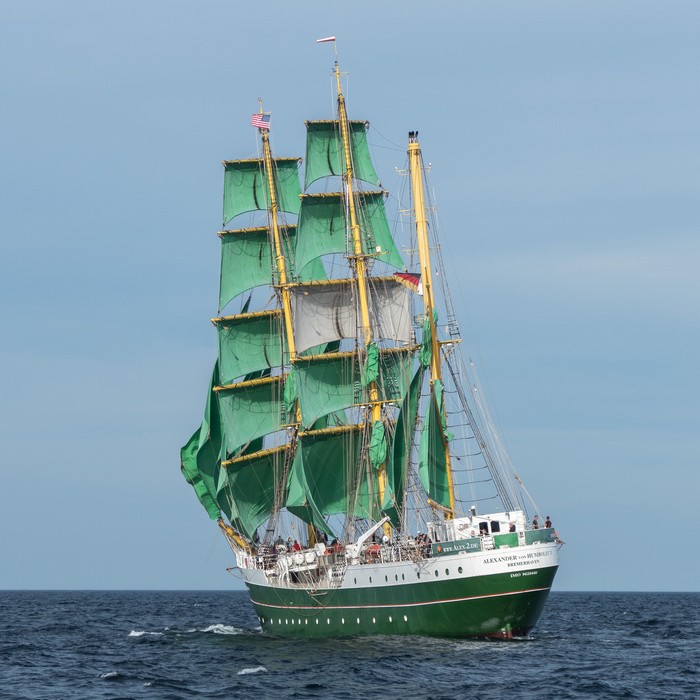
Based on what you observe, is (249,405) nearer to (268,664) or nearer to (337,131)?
(337,131)

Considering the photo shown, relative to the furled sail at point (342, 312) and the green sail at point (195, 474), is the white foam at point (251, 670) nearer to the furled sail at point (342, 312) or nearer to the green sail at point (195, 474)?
the furled sail at point (342, 312)

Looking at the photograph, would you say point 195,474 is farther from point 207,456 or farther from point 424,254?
point 424,254

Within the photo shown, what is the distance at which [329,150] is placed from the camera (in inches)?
3159

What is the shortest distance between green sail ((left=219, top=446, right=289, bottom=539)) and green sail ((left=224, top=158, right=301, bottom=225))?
16.3 metres

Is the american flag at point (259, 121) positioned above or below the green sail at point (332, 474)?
above

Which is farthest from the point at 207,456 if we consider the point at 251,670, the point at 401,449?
the point at 251,670

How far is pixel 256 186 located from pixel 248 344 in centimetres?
1049

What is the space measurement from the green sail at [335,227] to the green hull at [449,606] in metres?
20.0

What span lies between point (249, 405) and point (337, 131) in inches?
743

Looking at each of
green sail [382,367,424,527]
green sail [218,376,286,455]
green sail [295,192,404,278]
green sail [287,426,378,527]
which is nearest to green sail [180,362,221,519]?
green sail [218,376,286,455]

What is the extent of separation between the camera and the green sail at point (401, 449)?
69062 mm

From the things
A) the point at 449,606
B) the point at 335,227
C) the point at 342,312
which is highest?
the point at 335,227

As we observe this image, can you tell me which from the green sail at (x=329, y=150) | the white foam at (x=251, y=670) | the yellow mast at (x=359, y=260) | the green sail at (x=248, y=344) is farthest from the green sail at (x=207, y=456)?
the white foam at (x=251, y=670)

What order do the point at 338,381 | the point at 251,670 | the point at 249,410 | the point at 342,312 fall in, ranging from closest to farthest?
1. the point at 251,670
2. the point at 338,381
3. the point at 342,312
4. the point at 249,410
